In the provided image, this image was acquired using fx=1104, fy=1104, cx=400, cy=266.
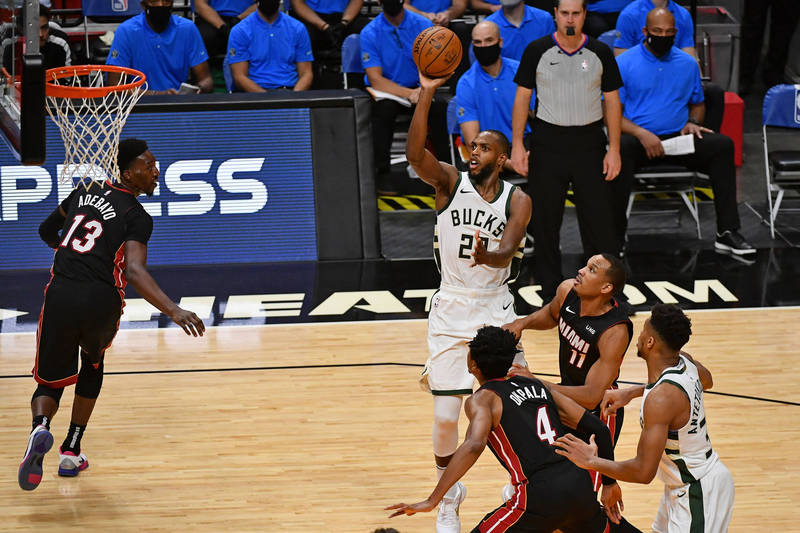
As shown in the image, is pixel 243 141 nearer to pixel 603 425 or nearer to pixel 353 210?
pixel 353 210

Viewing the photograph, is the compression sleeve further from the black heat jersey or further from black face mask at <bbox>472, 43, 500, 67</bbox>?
black face mask at <bbox>472, 43, 500, 67</bbox>

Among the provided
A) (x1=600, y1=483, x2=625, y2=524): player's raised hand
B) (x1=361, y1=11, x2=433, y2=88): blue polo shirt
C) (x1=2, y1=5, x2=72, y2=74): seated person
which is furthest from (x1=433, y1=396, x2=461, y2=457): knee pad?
(x1=2, y1=5, x2=72, y2=74): seated person

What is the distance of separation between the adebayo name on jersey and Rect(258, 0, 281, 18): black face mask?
181cm

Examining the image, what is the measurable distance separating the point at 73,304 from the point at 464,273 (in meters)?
2.07

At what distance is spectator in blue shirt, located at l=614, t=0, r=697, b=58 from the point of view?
11180 millimetres

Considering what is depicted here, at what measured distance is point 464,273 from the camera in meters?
5.54

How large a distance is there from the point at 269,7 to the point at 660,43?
3897 mm

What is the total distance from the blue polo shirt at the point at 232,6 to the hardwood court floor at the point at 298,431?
4799 mm

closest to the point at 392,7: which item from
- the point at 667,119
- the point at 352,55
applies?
the point at 352,55

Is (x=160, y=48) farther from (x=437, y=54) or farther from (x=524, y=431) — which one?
(x=524, y=431)

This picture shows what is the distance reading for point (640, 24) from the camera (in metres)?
11.3

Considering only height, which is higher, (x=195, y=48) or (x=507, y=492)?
(x=195, y=48)

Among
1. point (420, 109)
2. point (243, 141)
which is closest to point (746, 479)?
point (420, 109)

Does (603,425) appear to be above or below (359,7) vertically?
below
